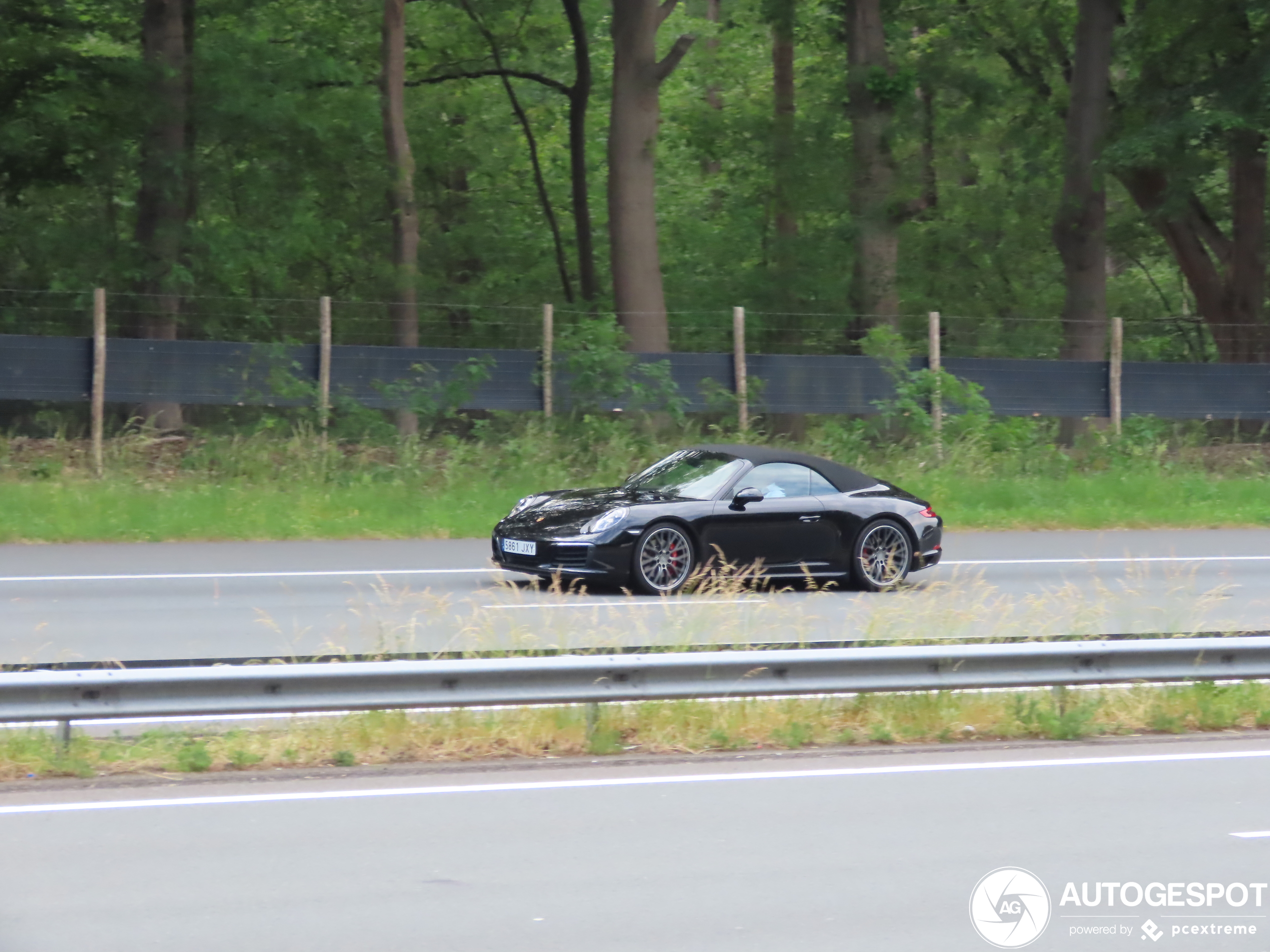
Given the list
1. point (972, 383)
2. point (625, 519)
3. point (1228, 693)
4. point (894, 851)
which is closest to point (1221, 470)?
point (972, 383)

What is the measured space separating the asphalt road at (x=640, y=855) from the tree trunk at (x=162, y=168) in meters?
19.4

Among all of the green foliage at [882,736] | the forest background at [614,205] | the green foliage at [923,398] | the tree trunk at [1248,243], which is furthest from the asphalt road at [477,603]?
the tree trunk at [1248,243]

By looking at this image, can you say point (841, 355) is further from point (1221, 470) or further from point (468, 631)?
point (468, 631)

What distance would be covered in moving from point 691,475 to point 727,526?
0.76m

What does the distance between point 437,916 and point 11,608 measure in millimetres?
7861

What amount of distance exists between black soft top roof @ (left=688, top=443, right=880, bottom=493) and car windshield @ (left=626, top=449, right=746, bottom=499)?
0.13 metres

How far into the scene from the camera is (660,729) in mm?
8055

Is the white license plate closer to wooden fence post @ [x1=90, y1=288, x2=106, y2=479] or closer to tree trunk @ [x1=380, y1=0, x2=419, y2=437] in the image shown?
wooden fence post @ [x1=90, y1=288, x2=106, y2=479]

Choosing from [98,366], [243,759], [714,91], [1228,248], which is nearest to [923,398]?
[1228,248]

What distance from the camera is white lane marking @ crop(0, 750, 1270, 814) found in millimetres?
6617

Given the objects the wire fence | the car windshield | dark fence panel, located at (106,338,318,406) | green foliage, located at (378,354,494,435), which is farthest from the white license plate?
the wire fence

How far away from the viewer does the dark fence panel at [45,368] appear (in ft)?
67.4

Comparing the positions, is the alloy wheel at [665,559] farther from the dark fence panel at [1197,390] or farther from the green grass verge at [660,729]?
the dark fence panel at [1197,390]

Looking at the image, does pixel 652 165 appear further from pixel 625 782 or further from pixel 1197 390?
pixel 625 782
